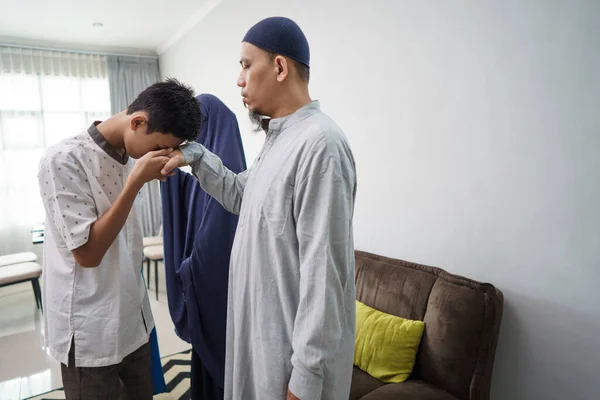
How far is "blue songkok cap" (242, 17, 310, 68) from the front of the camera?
35.6 inches

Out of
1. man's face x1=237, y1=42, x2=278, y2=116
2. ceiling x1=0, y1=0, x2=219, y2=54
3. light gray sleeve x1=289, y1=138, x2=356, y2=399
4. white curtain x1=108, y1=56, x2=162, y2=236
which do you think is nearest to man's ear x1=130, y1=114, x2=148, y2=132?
man's face x1=237, y1=42, x2=278, y2=116

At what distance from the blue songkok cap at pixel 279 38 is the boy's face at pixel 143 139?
37 cm

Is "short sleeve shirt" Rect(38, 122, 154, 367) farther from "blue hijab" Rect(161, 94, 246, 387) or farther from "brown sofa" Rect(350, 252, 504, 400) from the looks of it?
"brown sofa" Rect(350, 252, 504, 400)

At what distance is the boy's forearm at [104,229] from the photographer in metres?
0.98

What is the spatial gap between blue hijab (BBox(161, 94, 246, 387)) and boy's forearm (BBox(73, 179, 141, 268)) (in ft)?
1.37

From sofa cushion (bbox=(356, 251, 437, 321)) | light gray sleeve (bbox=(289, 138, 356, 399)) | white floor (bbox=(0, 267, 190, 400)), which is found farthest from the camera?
white floor (bbox=(0, 267, 190, 400))

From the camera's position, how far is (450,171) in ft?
5.15

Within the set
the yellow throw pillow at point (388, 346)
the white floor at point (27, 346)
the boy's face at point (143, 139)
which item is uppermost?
the boy's face at point (143, 139)

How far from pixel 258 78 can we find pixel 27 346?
302 centimetres

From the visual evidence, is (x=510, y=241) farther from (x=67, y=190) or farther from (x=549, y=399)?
(x=67, y=190)

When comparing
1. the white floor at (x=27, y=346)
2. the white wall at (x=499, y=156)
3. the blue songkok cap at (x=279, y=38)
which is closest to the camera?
the blue songkok cap at (x=279, y=38)

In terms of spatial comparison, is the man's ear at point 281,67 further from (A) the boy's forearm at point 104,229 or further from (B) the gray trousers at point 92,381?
(B) the gray trousers at point 92,381

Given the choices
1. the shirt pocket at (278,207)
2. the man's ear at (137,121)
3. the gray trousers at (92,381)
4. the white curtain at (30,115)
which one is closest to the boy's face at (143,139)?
the man's ear at (137,121)

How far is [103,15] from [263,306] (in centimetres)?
413
